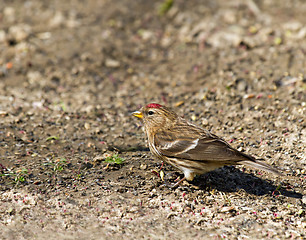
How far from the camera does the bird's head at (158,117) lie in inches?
213

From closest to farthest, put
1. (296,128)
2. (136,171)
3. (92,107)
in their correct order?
(136,171)
(296,128)
(92,107)

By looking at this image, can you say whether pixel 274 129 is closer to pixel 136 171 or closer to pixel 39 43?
pixel 136 171

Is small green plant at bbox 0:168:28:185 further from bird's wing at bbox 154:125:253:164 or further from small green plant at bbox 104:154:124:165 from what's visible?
bird's wing at bbox 154:125:253:164

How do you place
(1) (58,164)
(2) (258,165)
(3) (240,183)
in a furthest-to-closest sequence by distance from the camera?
(1) (58,164)
(3) (240,183)
(2) (258,165)

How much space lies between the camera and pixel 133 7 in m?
10.3

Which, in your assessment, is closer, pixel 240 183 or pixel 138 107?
pixel 240 183

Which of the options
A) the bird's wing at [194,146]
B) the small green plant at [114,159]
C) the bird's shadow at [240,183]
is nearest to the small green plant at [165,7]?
the bird's wing at [194,146]

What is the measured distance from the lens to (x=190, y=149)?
4.86 meters

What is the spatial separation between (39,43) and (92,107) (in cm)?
272

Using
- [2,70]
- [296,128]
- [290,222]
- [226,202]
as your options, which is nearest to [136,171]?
[226,202]

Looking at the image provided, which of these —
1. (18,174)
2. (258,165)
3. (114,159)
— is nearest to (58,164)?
(18,174)

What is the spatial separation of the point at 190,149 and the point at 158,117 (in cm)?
80

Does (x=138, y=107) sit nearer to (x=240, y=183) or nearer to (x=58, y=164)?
(x=58, y=164)

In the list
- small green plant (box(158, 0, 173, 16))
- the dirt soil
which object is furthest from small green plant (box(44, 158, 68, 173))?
small green plant (box(158, 0, 173, 16))
